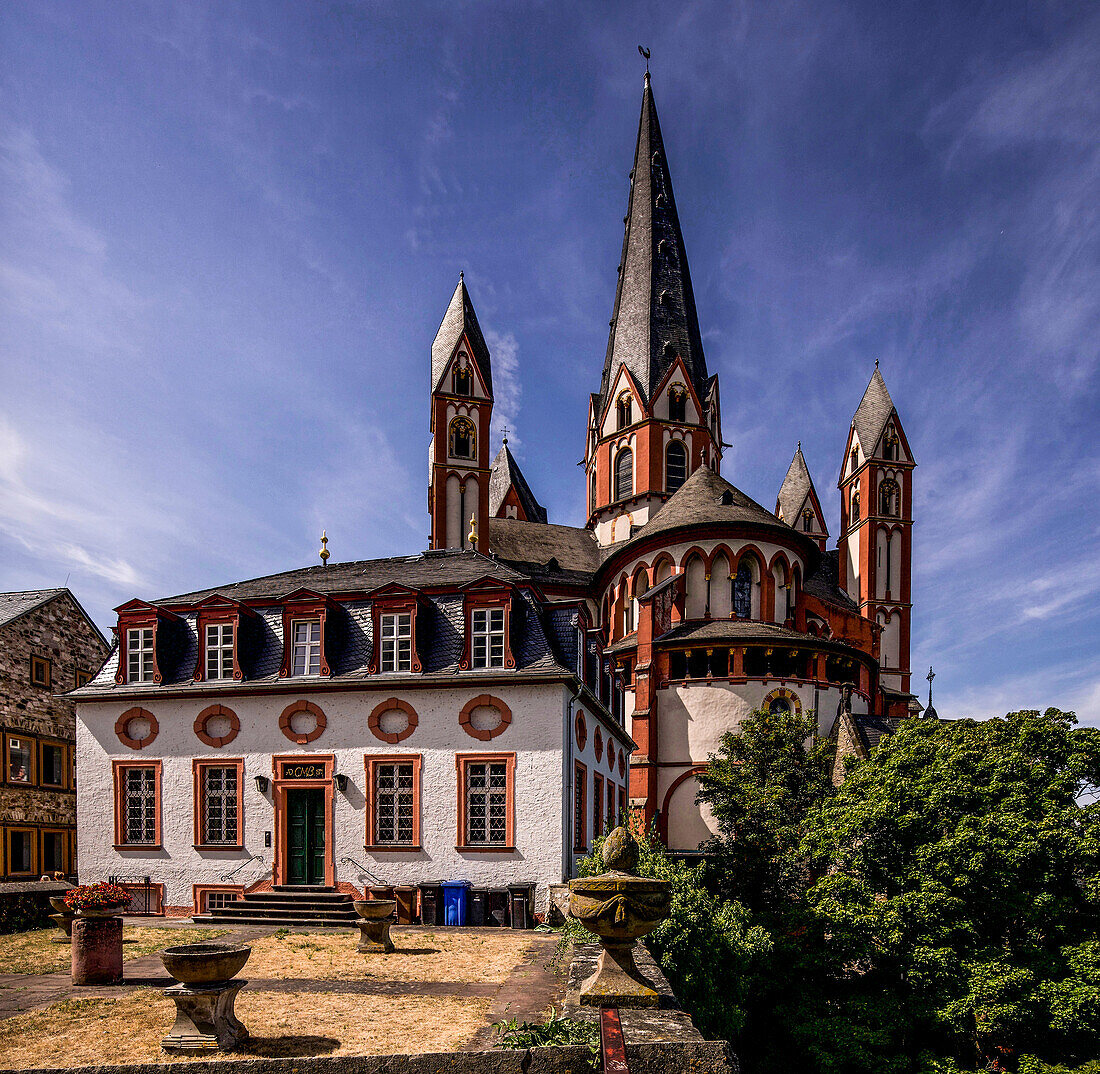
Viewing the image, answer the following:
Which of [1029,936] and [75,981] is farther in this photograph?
[1029,936]

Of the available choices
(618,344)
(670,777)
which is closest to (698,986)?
(670,777)

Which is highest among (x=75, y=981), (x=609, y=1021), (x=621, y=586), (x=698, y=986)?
(x=621, y=586)

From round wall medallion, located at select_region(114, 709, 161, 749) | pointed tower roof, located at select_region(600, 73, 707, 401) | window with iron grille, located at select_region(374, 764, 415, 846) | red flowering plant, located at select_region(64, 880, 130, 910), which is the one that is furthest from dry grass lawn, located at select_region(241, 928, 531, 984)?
pointed tower roof, located at select_region(600, 73, 707, 401)

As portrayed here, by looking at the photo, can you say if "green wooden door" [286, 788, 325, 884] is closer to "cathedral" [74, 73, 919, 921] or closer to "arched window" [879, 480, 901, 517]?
"cathedral" [74, 73, 919, 921]

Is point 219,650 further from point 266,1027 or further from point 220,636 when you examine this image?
point 266,1027

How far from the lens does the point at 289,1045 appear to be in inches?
369

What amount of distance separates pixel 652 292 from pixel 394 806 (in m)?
42.6

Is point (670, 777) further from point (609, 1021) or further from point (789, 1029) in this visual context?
point (609, 1021)

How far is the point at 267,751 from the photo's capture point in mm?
21438

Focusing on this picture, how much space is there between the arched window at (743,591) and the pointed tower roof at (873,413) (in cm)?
2629

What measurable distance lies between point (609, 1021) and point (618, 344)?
51.8m

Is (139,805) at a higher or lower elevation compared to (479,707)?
lower

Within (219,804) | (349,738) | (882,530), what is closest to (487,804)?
(349,738)

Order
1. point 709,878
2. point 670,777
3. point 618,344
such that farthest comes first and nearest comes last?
point 618,344 < point 670,777 < point 709,878
